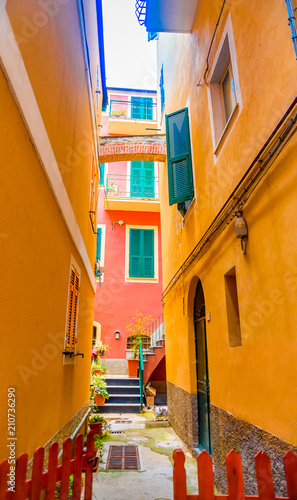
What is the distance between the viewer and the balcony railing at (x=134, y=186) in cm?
1477

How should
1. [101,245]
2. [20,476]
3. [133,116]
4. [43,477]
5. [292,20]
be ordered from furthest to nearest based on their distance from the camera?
[133,116], [101,245], [292,20], [43,477], [20,476]

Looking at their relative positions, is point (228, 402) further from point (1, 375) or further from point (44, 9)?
point (44, 9)

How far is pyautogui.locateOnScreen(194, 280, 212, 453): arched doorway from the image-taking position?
547cm

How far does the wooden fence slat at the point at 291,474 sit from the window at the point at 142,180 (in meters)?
13.4

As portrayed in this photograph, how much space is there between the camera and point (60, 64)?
381 cm

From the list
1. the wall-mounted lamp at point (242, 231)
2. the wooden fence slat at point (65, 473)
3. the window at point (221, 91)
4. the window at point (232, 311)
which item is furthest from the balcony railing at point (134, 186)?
the wooden fence slat at point (65, 473)

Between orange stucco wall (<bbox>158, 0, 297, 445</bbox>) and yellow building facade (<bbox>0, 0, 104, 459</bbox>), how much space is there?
197cm

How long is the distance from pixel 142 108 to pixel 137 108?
0.25m

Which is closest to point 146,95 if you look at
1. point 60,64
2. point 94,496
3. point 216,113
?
point 216,113

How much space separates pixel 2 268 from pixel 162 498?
12.6 ft

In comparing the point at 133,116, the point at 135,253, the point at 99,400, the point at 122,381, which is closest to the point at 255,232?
the point at 99,400

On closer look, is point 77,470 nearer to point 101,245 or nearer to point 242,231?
point 242,231

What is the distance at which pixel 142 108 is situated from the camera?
16312 millimetres

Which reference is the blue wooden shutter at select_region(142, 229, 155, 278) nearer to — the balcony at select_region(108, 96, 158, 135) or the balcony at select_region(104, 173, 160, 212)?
the balcony at select_region(104, 173, 160, 212)
